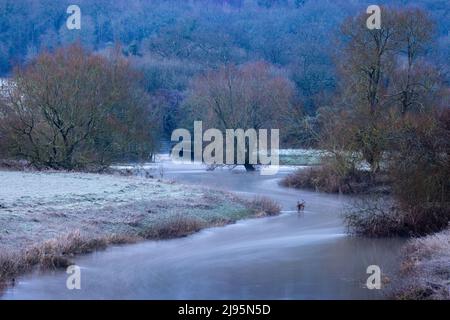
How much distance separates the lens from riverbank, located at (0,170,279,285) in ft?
66.0

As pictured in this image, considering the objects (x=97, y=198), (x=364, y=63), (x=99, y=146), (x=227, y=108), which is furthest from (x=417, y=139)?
(x=227, y=108)

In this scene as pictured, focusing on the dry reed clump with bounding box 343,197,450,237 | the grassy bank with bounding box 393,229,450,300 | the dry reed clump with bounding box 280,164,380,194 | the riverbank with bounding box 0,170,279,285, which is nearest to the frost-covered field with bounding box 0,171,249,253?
the riverbank with bounding box 0,170,279,285

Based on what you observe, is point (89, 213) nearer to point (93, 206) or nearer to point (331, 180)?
point (93, 206)

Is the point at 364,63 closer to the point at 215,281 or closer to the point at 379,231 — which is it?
the point at 379,231

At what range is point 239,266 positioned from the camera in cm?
2017

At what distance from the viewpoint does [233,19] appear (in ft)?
487

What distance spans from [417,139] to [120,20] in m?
118

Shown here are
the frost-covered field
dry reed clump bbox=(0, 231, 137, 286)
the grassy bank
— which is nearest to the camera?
the grassy bank

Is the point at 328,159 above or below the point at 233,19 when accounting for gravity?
below

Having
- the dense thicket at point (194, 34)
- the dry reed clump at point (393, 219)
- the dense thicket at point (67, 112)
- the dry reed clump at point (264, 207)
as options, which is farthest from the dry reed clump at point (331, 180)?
the dense thicket at point (194, 34)

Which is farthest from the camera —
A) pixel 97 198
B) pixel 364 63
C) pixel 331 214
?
pixel 364 63

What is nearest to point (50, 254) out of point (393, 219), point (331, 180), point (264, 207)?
point (393, 219)

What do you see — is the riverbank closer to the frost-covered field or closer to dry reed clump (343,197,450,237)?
the frost-covered field

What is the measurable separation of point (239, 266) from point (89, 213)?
7.36m
